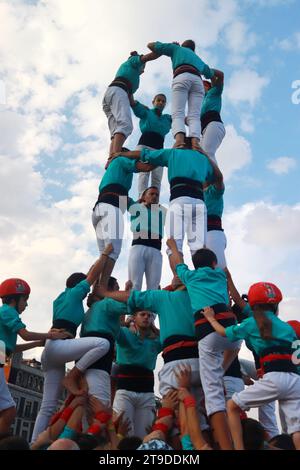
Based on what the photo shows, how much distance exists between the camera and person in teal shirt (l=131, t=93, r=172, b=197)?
1149 cm

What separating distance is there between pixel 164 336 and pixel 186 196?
2.71 meters

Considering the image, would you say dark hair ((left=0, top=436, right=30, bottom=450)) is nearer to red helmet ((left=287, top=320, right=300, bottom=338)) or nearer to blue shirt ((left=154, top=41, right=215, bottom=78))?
red helmet ((left=287, top=320, right=300, bottom=338))

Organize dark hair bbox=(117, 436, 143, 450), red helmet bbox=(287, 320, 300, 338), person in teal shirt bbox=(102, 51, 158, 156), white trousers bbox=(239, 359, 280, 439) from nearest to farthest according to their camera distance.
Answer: dark hair bbox=(117, 436, 143, 450) < red helmet bbox=(287, 320, 300, 338) < white trousers bbox=(239, 359, 280, 439) < person in teal shirt bbox=(102, 51, 158, 156)

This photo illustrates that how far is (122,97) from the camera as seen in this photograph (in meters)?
10.7

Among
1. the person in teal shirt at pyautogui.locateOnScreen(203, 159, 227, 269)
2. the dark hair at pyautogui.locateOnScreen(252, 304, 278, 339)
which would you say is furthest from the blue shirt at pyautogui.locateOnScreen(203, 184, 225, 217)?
the dark hair at pyautogui.locateOnScreen(252, 304, 278, 339)

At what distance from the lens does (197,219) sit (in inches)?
325

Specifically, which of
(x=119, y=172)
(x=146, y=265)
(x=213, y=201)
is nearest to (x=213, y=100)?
(x=213, y=201)

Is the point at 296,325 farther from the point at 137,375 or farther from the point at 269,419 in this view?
the point at 137,375

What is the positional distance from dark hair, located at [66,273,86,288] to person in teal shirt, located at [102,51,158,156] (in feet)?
10.9

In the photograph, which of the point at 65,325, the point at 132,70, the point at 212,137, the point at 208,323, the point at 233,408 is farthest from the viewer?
the point at 132,70

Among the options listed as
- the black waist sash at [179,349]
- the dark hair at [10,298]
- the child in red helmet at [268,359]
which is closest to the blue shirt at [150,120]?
the dark hair at [10,298]

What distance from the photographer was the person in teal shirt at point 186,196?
26.7 ft

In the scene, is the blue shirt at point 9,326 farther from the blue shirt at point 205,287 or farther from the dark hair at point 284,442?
the dark hair at point 284,442
